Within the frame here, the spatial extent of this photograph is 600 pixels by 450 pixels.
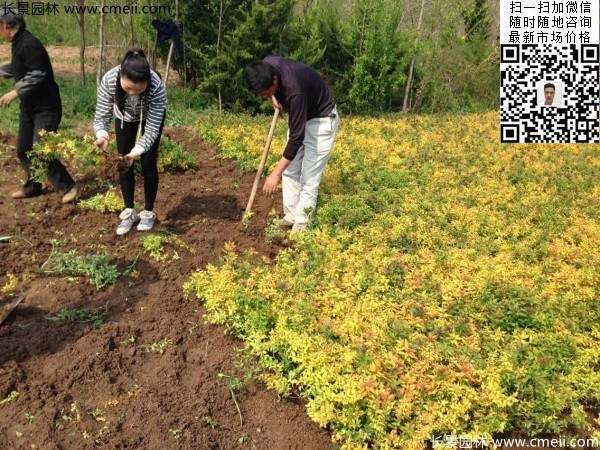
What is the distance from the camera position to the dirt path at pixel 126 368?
122 inches

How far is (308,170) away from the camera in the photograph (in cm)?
548

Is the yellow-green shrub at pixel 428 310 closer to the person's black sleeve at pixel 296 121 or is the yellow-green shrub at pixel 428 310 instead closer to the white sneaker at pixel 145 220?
the person's black sleeve at pixel 296 121

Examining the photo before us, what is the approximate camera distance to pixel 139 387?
11.2 ft

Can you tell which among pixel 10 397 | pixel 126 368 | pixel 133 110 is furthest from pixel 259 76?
pixel 10 397

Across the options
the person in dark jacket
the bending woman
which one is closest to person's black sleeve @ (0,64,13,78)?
the bending woman

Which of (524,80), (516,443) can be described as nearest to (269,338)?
(516,443)

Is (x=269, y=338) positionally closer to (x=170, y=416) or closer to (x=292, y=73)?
(x=170, y=416)

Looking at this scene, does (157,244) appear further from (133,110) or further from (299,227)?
(299,227)

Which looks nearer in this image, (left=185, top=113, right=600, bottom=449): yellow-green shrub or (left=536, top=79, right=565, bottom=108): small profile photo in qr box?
(left=185, top=113, right=600, bottom=449): yellow-green shrub

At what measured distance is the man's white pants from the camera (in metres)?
5.33

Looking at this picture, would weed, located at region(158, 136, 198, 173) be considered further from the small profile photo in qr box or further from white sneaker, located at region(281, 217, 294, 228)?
the small profile photo in qr box

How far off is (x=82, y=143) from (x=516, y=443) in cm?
426

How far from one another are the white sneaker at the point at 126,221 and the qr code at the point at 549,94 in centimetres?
756

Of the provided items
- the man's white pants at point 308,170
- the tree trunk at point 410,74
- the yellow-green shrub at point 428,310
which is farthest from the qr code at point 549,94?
the man's white pants at point 308,170
